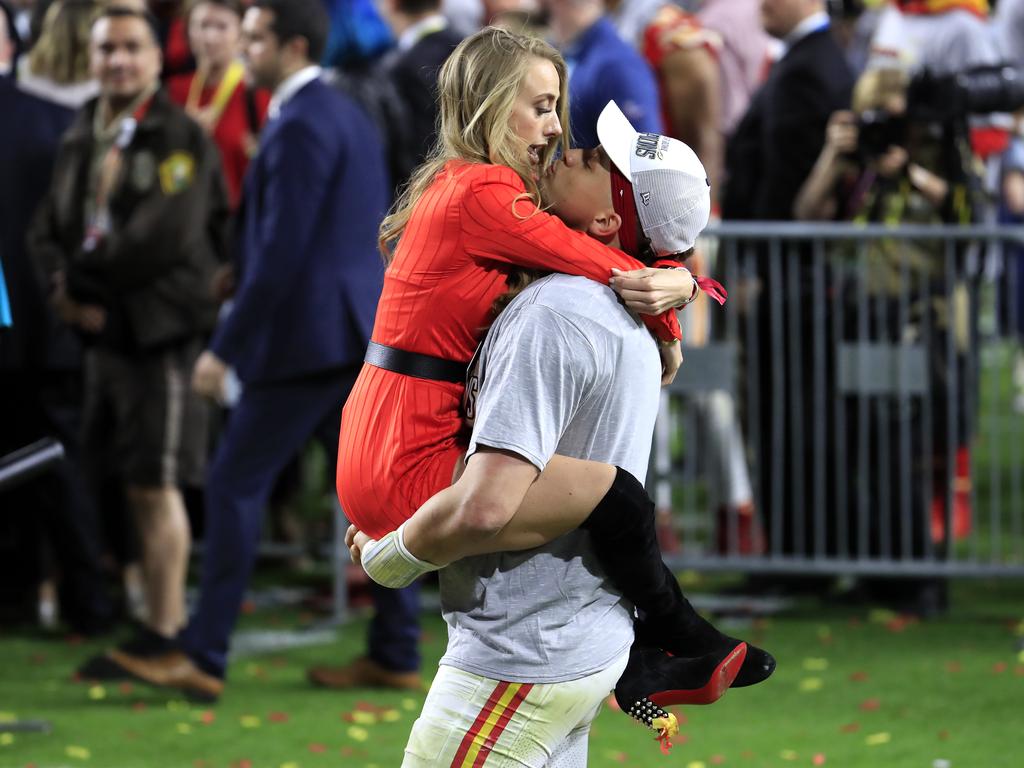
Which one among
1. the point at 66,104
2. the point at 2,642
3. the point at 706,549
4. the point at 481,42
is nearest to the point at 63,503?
the point at 2,642

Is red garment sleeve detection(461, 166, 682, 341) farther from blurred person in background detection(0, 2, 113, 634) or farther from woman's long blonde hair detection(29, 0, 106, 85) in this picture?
woman's long blonde hair detection(29, 0, 106, 85)

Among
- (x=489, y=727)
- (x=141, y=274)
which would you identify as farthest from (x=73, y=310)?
(x=489, y=727)

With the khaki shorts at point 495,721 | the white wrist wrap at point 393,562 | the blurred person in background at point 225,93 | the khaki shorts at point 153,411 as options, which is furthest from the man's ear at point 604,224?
the blurred person in background at point 225,93

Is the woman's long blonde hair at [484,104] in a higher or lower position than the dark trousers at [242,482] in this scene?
higher

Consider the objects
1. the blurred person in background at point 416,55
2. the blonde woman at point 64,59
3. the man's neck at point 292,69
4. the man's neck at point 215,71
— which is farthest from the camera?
the man's neck at point 215,71

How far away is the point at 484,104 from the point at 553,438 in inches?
25.3

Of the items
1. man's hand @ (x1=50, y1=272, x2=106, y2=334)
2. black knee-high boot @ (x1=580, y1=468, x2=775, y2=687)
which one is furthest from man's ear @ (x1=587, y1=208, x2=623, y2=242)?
man's hand @ (x1=50, y1=272, x2=106, y2=334)

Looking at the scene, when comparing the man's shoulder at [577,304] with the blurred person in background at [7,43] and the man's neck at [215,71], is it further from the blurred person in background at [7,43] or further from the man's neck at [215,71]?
the man's neck at [215,71]

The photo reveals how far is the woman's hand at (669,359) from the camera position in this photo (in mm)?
3137

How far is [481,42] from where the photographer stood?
10.2 feet

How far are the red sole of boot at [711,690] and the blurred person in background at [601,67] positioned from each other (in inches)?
175

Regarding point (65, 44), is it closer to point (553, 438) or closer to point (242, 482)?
point (242, 482)

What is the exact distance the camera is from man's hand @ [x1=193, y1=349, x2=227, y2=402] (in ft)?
19.2

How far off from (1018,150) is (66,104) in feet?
19.7
